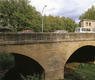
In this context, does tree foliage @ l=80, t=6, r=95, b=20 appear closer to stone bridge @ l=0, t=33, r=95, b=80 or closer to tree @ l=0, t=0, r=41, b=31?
tree @ l=0, t=0, r=41, b=31

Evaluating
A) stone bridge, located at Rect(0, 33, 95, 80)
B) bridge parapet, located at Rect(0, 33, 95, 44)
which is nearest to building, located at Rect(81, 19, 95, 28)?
bridge parapet, located at Rect(0, 33, 95, 44)

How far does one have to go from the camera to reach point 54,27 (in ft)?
124

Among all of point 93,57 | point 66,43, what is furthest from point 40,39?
point 93,57

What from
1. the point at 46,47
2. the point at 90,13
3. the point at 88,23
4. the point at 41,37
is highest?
the point at 90,13

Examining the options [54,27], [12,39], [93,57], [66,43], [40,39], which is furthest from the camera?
[54,27]

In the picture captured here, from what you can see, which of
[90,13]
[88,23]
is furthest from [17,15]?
[90,13]

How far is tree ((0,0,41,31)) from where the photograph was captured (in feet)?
63.8

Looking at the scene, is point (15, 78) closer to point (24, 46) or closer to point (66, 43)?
point (24, 46)

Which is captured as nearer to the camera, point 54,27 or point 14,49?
point 14,49

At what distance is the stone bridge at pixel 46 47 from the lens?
6.48 meters

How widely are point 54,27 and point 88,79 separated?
3012cm

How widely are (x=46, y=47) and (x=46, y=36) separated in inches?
36.6

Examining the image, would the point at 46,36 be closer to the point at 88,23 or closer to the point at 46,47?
the point at 46,47

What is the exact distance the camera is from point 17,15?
61.3 feet
